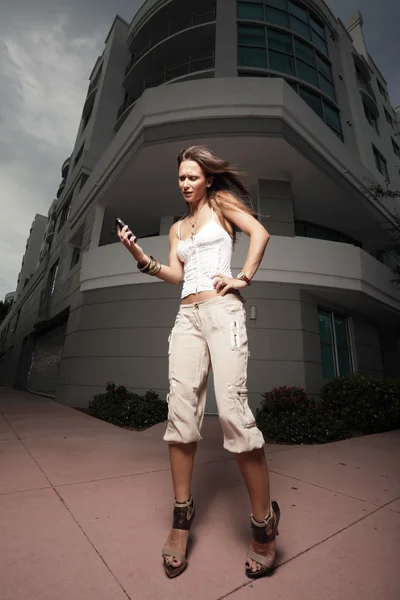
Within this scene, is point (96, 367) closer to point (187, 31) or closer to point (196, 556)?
point (196, 556)

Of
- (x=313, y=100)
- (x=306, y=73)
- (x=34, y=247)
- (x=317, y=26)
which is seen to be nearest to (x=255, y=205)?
(x=313, y=100)

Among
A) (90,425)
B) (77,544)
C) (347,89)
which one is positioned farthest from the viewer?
(347,89)

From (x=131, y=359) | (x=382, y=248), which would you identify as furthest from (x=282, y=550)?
(x=382, y=248)

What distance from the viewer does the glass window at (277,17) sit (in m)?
11.6

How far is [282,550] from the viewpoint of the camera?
149cm

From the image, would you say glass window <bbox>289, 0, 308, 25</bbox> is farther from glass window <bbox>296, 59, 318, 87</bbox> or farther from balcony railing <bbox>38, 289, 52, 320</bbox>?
balcony railing <bbox>38, 289, 52, 320</bbox>

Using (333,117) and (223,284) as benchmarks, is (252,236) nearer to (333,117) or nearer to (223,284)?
(223,284)

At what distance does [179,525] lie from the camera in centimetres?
140

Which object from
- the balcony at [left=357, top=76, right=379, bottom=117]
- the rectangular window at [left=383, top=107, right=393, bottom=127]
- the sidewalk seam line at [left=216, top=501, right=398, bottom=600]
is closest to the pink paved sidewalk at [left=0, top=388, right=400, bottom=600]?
the sidewalk seam line at [left=216, top=501, right=398, bottom=600]

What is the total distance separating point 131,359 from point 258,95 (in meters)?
7.41

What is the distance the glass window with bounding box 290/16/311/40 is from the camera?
39.1 feet

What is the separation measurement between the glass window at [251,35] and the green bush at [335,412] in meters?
12.5

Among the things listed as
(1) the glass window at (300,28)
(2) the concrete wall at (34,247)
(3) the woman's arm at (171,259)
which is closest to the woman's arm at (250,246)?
(3) the woman's arm at (171,259)

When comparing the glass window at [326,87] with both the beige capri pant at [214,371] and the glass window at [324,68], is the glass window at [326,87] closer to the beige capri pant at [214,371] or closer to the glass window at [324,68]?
the glass window at [324,68]
